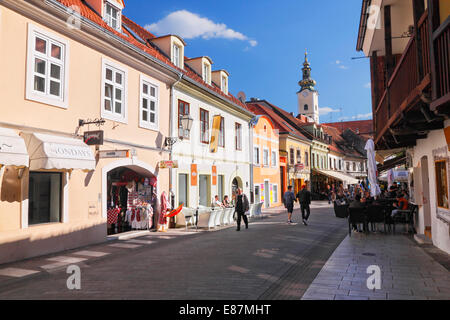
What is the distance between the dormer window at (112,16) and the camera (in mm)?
12298

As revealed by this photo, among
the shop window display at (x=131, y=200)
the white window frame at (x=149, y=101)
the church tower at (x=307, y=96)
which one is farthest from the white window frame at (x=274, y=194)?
the church tower at (x=307, y=96)

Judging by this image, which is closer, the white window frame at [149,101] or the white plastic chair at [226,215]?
the white window frame at [149,101]

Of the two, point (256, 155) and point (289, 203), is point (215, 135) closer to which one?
point (289, 203)

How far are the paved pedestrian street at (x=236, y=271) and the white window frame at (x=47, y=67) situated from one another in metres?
4.07

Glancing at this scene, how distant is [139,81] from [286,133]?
69.7 feet

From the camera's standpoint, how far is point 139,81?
1281cm

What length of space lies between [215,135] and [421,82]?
12909mm

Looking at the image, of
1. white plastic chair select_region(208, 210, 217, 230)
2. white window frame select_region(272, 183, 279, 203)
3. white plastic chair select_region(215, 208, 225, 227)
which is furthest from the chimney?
white window frame select_region(272, 183, 279, 203)

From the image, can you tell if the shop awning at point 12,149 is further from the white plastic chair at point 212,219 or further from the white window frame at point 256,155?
the white window frame at point 256,155

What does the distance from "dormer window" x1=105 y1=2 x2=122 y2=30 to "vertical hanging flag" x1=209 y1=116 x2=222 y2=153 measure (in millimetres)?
6897

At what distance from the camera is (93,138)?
32.0ft

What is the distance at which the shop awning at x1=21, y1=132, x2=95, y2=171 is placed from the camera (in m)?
7.99

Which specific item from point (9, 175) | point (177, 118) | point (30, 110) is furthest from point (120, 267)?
point (177, 118)
